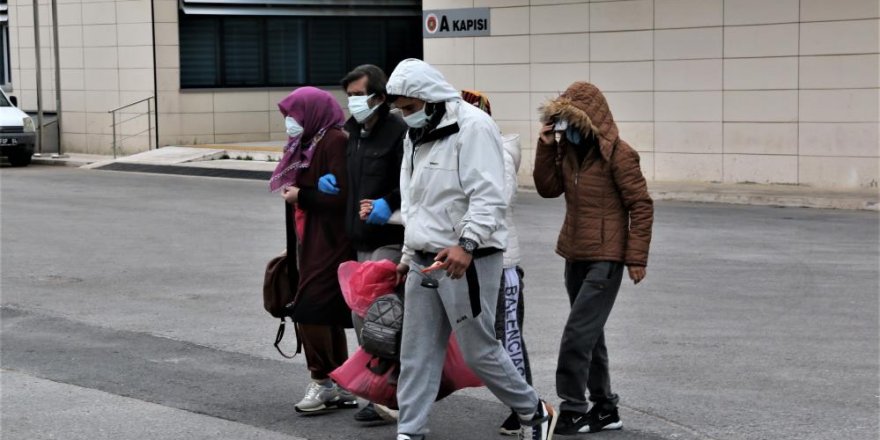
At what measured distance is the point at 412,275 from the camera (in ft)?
19.6

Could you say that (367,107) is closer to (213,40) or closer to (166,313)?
(166,313)

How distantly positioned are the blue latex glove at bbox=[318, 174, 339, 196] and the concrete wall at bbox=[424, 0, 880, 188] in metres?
13.3

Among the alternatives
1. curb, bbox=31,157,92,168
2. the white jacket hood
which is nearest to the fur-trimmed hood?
the white jacket hood

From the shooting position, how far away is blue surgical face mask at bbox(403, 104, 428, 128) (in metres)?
5.89

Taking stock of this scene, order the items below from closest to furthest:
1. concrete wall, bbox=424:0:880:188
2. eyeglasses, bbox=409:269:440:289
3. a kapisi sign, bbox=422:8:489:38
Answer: eyeglasses, bbox=409:269:440:289
concrete wall, bbox=424:0:880:188
a kapisi sign, bbox=422:8:489:38

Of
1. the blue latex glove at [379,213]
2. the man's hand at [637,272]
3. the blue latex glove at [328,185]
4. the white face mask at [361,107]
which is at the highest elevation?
the white face mask at [361,107]

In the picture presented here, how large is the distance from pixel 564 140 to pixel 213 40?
77.9 ft

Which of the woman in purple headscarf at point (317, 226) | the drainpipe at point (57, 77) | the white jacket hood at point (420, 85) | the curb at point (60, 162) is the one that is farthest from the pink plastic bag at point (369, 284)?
the drainpipe at point (57, 77)

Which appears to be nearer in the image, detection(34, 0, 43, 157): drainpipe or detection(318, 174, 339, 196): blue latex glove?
detection(318, 174, 339, 196): blue latex glove

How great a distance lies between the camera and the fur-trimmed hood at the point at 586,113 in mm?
6340

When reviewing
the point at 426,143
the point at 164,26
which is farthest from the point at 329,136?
the point at 164,26

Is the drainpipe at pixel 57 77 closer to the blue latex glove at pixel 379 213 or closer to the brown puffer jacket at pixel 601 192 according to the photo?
the blue latex glove at pixel 379 213

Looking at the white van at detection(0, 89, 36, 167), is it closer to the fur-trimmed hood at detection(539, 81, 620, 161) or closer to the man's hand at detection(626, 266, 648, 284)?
the fur-trimmed hood at detection(539, 81, 620, 161)

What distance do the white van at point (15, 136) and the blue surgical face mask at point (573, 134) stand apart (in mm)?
21408
